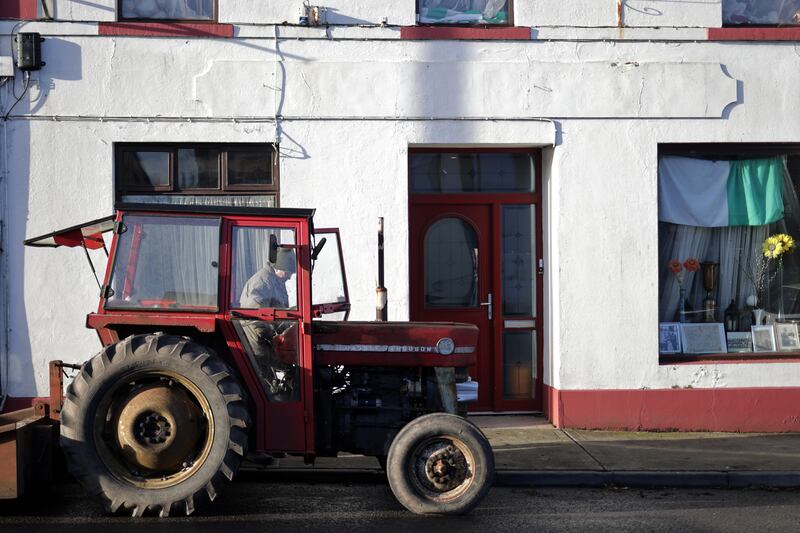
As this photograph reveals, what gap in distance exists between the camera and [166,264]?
6.74 meters

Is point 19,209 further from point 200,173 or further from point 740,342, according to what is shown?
point 740,342

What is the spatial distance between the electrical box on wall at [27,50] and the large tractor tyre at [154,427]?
4.56 metres

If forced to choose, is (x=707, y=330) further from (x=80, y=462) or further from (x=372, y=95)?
(x=80, y=462)

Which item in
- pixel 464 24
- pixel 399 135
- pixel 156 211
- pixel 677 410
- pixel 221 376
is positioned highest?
pixel 464 24

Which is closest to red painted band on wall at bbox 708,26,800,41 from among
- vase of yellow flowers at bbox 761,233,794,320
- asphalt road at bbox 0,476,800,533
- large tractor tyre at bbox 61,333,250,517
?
vase of yellow flowers at bbox 761,233,794,320

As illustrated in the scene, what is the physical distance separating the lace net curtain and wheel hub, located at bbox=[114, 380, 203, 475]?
6.33 meters

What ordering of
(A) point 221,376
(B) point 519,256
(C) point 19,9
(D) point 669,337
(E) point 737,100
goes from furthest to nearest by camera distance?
(B) point 519,256 → (D) point 669,337 → (E) point 737,100 → (C) point 19,9 → (A) point 221,376

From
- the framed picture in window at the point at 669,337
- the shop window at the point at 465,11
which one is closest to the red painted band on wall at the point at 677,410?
the framed picture in window at the point at 669,337

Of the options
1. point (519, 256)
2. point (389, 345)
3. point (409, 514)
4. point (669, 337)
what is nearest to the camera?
point (409, 514)

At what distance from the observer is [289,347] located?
680cm

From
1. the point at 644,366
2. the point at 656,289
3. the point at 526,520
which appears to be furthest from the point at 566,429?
the point at 526,520

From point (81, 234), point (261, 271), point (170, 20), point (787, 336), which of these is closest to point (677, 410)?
point (787, 336)

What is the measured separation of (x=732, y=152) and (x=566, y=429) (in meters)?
3.79

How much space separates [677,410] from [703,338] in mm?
1028
